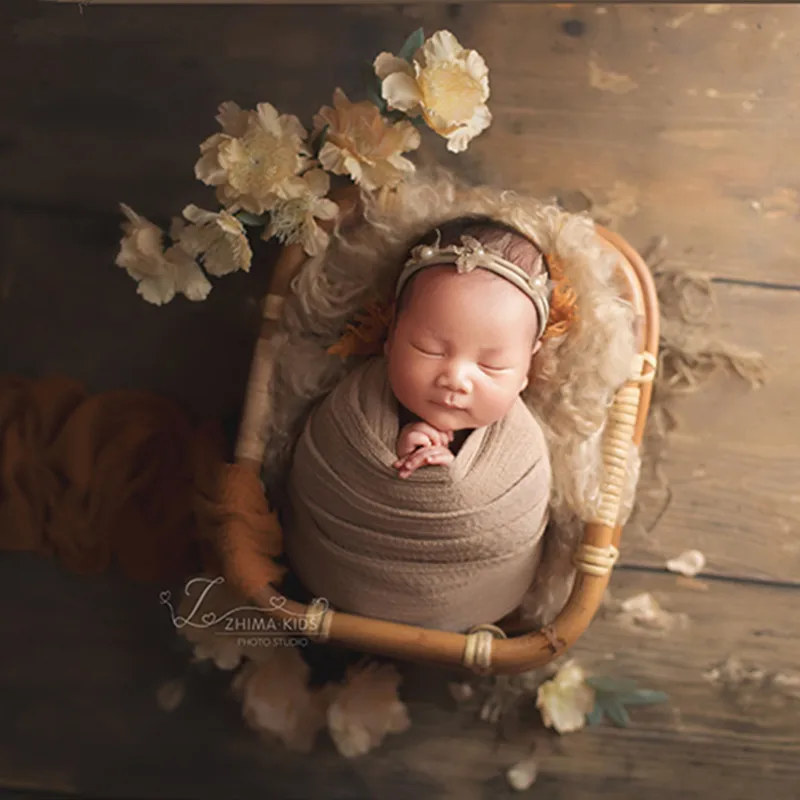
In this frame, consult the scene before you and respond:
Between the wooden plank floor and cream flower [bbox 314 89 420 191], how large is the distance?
1.06 ft

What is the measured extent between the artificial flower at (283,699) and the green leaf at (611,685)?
14.5 inches

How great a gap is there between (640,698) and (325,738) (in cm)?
43

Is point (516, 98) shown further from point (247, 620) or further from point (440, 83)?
point (247, 620)

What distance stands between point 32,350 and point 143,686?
1.67ft

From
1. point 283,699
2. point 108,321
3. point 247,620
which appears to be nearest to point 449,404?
point 247,620

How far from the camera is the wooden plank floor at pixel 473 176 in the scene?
3.67ft

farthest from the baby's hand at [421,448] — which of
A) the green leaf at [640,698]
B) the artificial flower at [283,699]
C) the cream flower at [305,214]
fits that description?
the green leaf at [640,698]

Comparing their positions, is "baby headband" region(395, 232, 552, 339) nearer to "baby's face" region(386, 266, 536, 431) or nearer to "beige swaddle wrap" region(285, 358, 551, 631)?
"baby's face" region(386, 266, 536, 431)

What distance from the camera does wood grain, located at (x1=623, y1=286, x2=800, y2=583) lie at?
1189 mm

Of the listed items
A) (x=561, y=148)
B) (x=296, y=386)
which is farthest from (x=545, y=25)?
(x=296, y=386)

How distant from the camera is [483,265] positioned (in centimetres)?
91

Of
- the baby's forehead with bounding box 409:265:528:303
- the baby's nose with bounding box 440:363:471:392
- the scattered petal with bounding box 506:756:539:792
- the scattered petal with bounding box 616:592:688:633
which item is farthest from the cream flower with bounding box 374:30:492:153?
A: the scattered petal with bounding box 506:756:539:792

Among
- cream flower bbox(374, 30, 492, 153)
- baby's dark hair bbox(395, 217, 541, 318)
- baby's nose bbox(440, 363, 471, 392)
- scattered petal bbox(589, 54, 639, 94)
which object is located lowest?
baby's nose bbox(440, 363, 471, 392)

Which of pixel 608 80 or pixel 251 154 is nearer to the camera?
pixel 251 154
